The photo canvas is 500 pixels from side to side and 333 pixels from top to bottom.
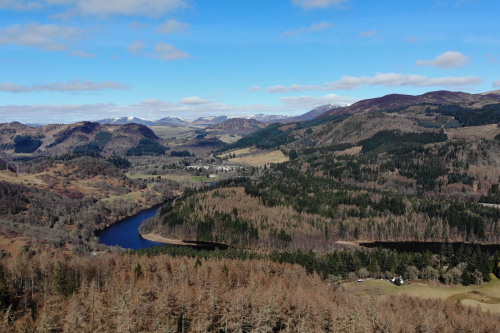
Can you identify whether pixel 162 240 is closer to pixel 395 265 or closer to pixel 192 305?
pixel 395 265

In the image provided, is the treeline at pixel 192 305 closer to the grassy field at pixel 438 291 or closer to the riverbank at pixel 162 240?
the grassy field at pixel 438 291

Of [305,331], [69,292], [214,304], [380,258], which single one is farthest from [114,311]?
[380,258]

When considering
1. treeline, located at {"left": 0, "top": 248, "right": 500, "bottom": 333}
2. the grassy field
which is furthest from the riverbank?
the grassy field

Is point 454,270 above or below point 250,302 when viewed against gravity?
below

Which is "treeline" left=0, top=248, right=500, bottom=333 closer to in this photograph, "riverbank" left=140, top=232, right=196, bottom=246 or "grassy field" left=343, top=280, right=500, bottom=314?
"grassy field" left=343, top=280, right=500, bottom=314

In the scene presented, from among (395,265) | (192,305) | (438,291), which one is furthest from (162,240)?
(438,291)

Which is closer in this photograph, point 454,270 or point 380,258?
point 454,270

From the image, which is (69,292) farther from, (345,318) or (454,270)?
(454,270)
